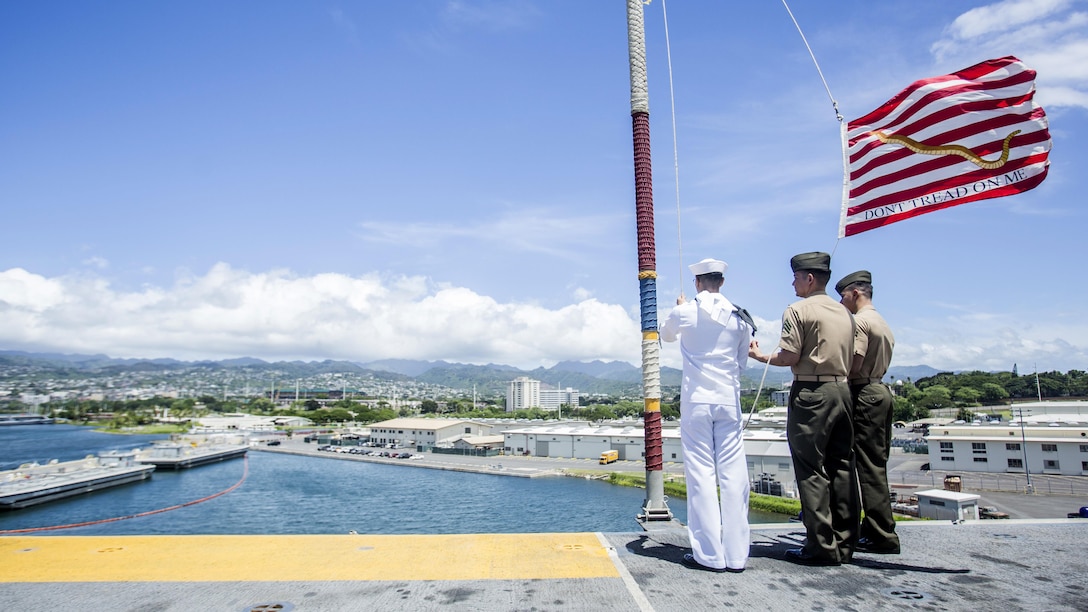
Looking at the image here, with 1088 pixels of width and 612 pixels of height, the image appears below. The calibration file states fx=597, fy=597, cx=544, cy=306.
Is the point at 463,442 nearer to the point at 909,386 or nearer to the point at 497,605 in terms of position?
the point at 497,605

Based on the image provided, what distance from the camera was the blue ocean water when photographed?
3709 cm

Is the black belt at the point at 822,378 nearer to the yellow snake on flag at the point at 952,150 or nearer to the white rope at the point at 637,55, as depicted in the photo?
the yellow snake on flag at the point at 952,150

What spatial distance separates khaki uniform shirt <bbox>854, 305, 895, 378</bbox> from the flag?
0.88 meters

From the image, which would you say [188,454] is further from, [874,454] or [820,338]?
[820,338]

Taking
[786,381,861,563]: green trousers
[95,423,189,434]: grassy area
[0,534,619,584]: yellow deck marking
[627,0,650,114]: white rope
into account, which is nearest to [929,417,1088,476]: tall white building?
[627,0,650,114]: white rope

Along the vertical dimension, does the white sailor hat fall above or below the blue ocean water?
above

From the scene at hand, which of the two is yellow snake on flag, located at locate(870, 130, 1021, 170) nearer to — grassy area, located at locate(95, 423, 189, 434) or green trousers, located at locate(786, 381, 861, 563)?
green trousers, located at locate(786, 381, 861, 563)

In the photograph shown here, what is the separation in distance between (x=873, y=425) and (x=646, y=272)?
2403mm

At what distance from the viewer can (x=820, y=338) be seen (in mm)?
3902

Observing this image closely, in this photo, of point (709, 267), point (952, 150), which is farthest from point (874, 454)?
point (952, 150)

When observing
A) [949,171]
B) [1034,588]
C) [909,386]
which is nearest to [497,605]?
[1034,588]

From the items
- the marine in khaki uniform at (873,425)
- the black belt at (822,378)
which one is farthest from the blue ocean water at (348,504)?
the black belt at (822,378)

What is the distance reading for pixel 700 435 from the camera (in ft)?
12.8

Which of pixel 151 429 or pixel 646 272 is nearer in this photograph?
pixel 646 272
